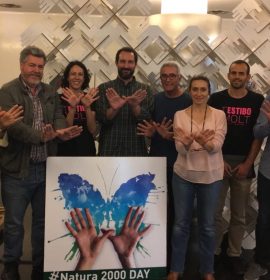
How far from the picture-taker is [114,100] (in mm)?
2215

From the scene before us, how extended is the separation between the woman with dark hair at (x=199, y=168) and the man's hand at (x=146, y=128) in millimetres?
192

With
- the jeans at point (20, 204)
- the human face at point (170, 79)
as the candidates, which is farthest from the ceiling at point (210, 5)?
the jeans at point (20, 204)

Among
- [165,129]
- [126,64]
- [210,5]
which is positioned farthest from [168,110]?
[210,5]

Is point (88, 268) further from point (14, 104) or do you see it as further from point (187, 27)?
point (187, 27)

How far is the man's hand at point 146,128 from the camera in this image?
228 cm

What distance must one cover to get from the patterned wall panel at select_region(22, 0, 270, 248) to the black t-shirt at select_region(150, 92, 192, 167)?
33 centimetres

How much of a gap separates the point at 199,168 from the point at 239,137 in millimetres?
432

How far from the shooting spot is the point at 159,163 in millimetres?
2170

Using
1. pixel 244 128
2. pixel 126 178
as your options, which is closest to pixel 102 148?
pixel 126 178

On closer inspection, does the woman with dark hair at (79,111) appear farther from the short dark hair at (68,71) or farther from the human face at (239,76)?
the human face at (239,76)

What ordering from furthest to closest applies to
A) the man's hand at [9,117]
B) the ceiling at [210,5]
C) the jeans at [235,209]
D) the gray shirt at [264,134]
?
the ceiling at [210,5] < the jeans at [235,209] < the gray shirt at [264,134] < the man's hand at [9,117]

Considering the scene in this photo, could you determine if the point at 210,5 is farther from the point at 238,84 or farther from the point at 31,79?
the point at 31,79

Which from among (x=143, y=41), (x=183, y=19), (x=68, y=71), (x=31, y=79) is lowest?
(x=31, y=79)

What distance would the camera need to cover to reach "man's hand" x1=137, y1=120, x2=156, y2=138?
2279 mm
